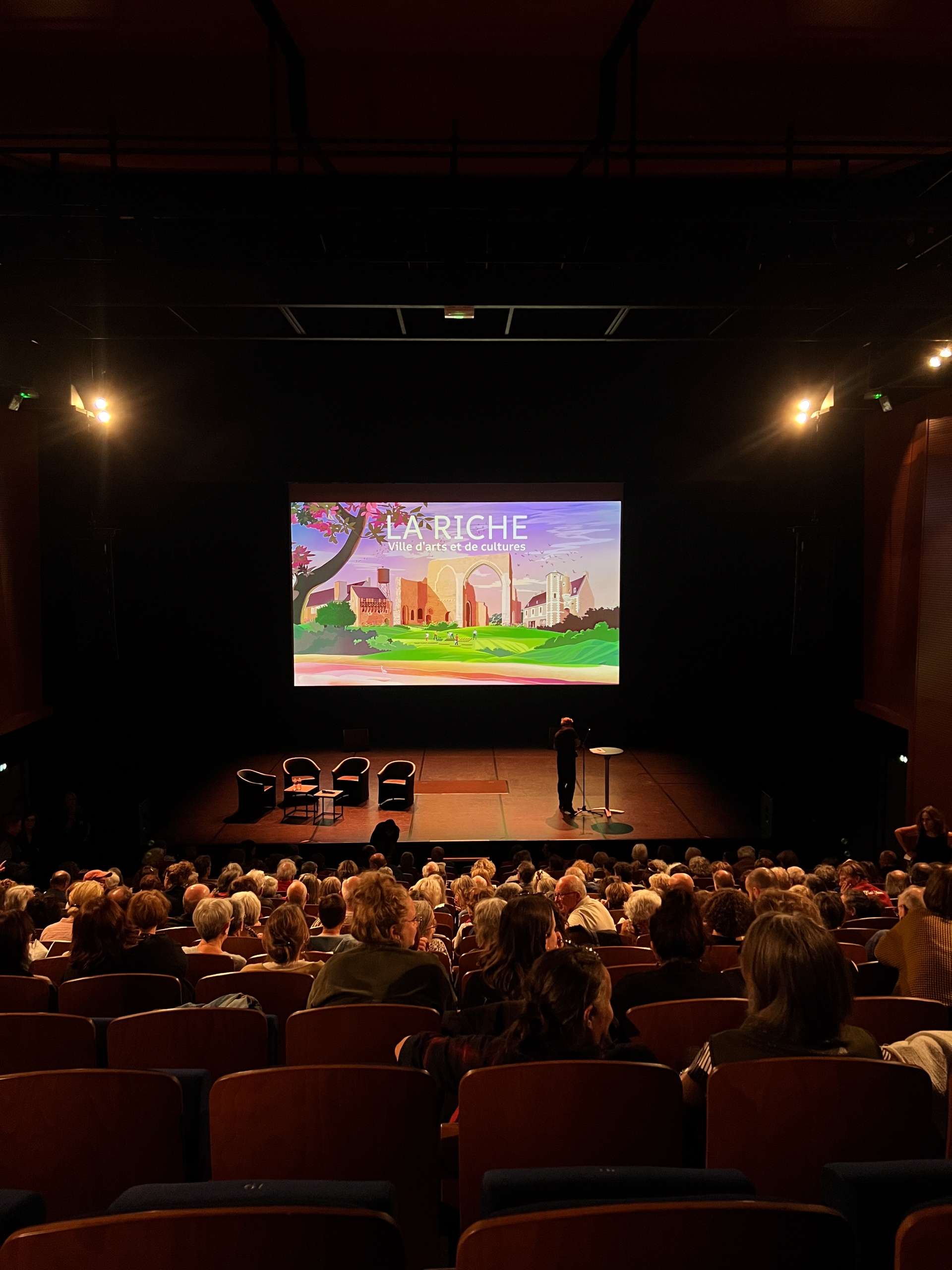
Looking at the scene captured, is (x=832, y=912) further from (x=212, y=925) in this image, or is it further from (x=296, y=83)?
(x=296, y=83)

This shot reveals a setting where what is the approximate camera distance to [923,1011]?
128 inches

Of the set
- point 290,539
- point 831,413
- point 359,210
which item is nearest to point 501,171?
point 359,210

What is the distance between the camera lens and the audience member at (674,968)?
327 centimetres

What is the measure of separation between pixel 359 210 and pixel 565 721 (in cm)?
698

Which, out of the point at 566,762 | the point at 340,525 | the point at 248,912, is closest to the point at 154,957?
the point at 248,912

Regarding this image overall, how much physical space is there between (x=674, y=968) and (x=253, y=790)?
30.9ft

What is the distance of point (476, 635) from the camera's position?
14156mm

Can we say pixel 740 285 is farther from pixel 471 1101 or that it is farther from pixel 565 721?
pixel 471 1101

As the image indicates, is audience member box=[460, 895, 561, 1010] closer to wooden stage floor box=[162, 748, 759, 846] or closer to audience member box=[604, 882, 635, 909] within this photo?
audience member box=[604, 882, 635, 909]

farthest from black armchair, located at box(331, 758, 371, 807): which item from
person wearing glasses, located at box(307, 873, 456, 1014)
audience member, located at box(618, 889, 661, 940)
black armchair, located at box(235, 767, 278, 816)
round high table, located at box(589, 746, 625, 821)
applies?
person wearing glasses, located at box(307, 873, 456, 1014)

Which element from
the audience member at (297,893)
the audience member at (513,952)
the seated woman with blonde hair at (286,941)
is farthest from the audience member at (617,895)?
the audience member at (513,952)

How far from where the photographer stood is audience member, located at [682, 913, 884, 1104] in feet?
7.67

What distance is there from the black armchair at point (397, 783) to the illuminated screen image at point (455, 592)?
2.19 metres

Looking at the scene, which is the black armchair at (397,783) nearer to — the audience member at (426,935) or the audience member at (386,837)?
the audience member at (386,837)
